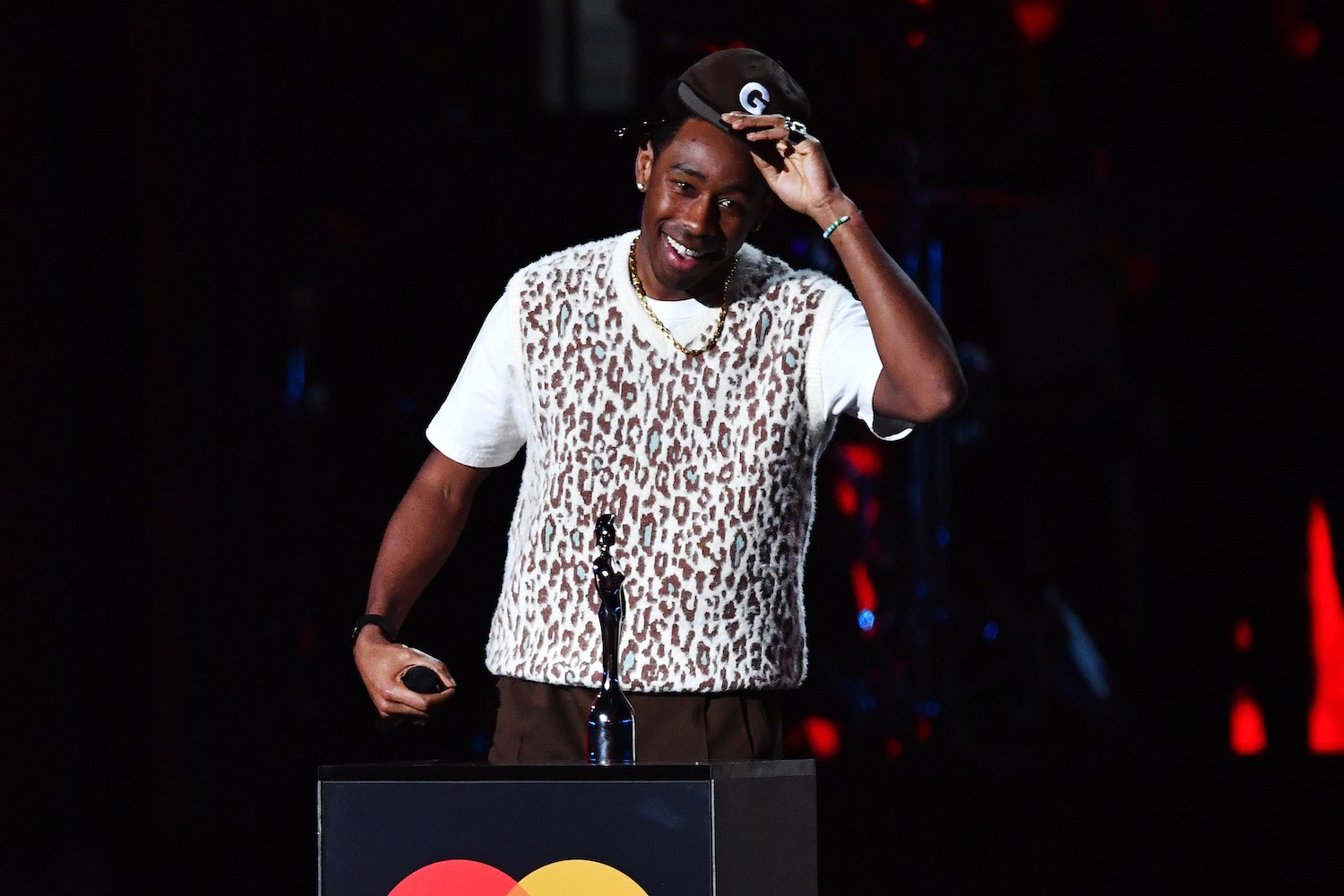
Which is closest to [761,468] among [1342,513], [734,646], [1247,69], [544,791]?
[734,646]

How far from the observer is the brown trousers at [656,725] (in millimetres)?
1733

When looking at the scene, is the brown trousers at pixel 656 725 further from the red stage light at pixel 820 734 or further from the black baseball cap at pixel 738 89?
the red stage light at pixel 820 734

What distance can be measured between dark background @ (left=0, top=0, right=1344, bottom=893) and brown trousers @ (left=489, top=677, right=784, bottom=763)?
137cm

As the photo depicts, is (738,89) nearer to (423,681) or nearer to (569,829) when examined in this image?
(423,681)

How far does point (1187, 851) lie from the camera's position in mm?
2979

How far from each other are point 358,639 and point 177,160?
2426mm

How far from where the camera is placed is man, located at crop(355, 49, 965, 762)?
1.74 metres

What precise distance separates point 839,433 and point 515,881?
3395 millimetres

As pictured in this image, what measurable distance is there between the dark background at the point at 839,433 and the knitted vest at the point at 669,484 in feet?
4.74

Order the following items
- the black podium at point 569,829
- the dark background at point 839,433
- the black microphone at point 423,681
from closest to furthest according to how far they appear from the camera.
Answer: the black podium at point 569,829 < the black microphone at point 423,681 < the dark background at point 839,433

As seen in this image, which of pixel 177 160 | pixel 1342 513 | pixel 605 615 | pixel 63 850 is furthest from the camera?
pixel 1342 513

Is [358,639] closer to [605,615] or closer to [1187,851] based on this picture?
[605,615]

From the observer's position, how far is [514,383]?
6.22 ft

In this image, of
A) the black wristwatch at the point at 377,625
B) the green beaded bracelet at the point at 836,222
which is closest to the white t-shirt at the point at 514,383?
the green beaded bracelet at the point at 836,222
